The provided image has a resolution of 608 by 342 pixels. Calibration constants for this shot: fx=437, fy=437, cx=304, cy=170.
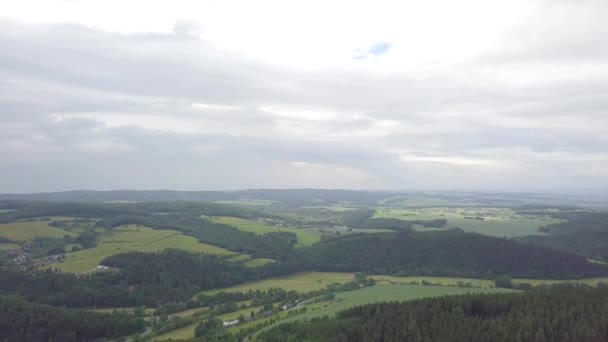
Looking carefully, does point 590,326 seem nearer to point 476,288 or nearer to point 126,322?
point 476,288

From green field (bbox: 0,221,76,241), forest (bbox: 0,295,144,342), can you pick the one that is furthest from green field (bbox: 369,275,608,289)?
green field (bbox: 0,221,76,241)

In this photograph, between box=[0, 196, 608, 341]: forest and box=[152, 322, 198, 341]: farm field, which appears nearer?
box=[152, 322, 198, 341]: farm field

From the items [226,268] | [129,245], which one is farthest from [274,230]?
[129,245]

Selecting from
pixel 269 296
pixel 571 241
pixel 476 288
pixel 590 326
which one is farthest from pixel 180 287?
pixel 571 241

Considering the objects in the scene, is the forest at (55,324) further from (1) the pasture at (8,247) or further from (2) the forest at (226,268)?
(1) the pasture at (8,247)

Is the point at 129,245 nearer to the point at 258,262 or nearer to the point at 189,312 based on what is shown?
the point at 258,262

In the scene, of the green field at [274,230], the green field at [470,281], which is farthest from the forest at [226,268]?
the green field at [274,230]

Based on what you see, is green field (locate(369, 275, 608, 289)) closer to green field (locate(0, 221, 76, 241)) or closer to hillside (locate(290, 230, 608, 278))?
hillside (locate(290, 230, 608, 278))
